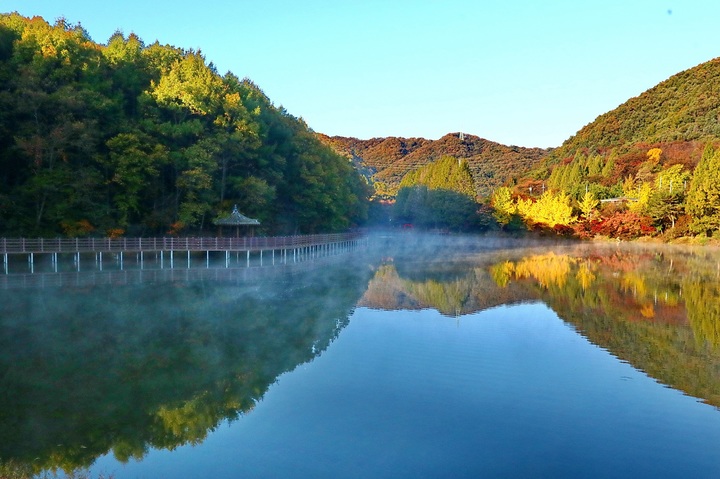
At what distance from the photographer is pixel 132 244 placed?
30.5m

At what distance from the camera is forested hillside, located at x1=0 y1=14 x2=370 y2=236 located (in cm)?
2914

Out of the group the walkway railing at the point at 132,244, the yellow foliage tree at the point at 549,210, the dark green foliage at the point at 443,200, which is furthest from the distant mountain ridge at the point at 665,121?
the walkway railing at the point at 132,244

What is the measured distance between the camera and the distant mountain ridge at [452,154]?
148 meters

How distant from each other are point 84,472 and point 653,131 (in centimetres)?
10969

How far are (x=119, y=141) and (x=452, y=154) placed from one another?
136098 mm

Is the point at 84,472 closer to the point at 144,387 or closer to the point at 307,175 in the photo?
the point at 144,387

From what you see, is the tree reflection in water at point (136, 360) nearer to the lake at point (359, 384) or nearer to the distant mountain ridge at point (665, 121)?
the lake at point (359, 384)

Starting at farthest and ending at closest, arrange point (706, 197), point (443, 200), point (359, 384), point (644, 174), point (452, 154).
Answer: point (452, 154) → point (443, 200) → point (644, 174) → point (706, 197) → point (359, 384)

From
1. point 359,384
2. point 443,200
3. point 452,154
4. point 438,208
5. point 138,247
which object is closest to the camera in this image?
point 359,384

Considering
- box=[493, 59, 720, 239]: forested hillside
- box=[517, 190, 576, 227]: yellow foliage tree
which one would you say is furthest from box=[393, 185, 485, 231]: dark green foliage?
box=[517, 190, 576, 227]: yellow foliage tree

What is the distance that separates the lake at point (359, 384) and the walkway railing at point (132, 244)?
469 cm

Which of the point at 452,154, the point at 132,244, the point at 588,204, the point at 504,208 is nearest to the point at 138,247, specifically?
the point at 132,244

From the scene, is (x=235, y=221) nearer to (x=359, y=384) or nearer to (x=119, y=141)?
(x=119, y=141)

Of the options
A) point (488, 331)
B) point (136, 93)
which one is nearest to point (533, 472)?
point (488, 331)
